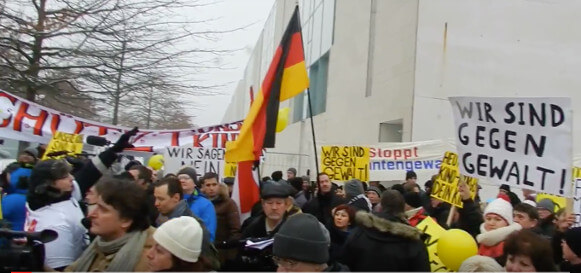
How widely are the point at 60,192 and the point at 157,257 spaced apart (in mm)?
1573

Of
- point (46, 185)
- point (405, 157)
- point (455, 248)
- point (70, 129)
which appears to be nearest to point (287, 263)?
point (455, 248)

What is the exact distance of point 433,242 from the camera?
516 cm

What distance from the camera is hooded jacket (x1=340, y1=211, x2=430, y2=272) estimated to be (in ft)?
13.1

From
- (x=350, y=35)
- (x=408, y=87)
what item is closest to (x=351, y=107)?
(x=350, y=35)

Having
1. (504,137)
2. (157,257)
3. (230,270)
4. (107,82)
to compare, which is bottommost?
(230,270)

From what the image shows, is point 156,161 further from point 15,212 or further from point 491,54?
point 491,54

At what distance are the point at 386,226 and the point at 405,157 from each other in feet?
31.9

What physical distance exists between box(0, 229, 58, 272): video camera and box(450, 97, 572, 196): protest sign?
4003mm

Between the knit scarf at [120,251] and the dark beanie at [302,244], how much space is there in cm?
79

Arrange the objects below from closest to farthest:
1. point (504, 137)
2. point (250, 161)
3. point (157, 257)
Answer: point (157, 257)
point (504, 137)
point (250, 161)

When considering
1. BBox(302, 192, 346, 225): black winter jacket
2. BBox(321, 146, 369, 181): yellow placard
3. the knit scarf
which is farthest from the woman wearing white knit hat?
BBox(321, 146, 369, 181): yellow placard

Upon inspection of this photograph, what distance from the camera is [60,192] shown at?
416 cm

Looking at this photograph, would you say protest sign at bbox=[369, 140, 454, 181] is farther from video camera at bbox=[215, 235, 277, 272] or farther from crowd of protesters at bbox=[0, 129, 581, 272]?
video camera at bbox=[215, 235, 277, 272]

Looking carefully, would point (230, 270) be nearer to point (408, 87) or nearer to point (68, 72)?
point (68, 72)
